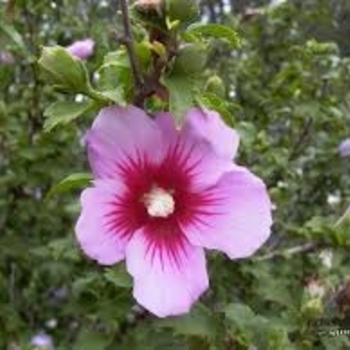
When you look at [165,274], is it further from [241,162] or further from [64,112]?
[241,162]

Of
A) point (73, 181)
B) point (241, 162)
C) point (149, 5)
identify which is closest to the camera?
point (149, 5)

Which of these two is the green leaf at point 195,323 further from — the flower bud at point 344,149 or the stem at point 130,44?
the flower bud at point 344,149

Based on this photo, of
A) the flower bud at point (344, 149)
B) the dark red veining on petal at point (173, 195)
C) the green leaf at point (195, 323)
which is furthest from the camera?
the flower bud at point (344, 149)

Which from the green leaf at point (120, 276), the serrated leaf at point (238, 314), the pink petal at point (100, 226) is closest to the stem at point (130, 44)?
the pink petal at point (100, 226)

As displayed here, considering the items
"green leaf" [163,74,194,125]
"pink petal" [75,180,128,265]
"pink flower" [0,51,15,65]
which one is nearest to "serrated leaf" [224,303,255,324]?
"pink petal" [75,180,128,265]

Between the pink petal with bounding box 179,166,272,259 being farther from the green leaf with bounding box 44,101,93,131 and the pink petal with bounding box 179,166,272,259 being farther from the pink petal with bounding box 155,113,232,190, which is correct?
the green leaf with bounding box 44,101,93,131

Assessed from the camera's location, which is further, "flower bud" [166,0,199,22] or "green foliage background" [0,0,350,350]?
"green foliage background" [0,0,350,350]

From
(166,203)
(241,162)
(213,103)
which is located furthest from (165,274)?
(241,162)
